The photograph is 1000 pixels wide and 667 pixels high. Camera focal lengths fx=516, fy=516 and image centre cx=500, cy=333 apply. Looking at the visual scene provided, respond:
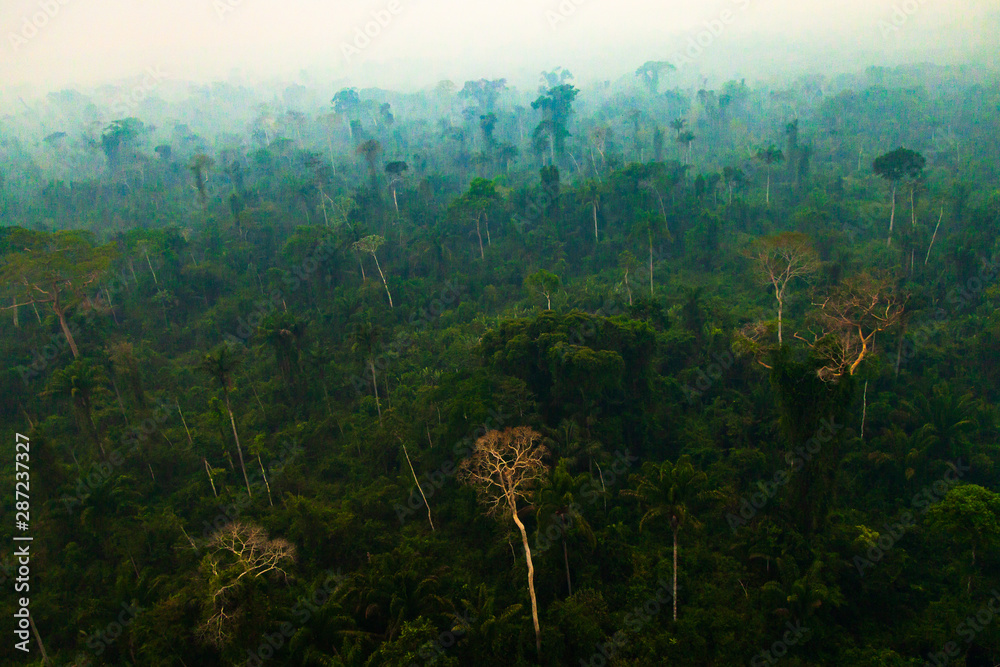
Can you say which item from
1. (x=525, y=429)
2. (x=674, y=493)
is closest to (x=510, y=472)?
(x=525, y=429)

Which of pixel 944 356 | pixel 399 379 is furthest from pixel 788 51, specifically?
pixel 399 379

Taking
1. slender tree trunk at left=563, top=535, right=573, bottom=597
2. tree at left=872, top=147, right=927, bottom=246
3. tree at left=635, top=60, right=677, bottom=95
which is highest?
tree at left=635, top=60, right=677, bottom=95

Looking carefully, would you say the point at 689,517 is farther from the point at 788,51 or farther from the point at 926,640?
the point at 788,51

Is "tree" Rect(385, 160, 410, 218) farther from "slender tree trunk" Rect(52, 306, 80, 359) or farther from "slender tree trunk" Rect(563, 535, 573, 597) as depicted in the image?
"slender tree trunk" Rect(563, 535, 573, 597)

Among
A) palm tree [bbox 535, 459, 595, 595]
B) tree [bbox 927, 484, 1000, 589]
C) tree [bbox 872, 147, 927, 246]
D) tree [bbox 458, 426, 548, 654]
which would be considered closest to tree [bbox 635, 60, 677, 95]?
tree [bbox 872, 147, 927, 246]

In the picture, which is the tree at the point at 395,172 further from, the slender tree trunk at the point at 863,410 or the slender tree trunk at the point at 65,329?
the slender tree trunk at the point at 863,410

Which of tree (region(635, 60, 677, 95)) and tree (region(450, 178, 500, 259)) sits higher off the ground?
tree (region(635, 60, 677, 95))
